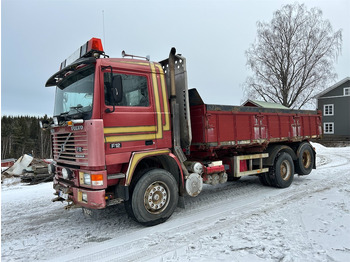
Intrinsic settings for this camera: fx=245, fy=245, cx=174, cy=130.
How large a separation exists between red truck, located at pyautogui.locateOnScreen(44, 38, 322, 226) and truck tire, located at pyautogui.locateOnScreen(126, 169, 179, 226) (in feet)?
0.06

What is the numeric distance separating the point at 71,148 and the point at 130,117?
1.17 metres

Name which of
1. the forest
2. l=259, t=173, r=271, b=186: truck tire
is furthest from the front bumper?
the forest

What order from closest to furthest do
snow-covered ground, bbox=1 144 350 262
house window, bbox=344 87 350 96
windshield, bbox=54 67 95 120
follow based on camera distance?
1. snow-covered ground, bbox=1 144 350 262
2. windshield, bbox=54 67 95 120
3. house window, bbox=344 87 350 96

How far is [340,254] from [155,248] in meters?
2.52

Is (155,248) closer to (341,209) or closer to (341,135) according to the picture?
(341,209)

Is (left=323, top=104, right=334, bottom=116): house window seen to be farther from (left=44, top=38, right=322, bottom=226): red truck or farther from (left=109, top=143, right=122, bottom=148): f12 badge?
(left=109, top=143, right=122, bottom=148): f12 badge

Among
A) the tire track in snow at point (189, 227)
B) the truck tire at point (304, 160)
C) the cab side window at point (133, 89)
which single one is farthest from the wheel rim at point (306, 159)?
the cab side window at point (133, 89)

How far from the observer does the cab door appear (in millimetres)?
4145

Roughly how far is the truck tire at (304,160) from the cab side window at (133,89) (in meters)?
5.78

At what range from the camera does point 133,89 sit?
4.53m

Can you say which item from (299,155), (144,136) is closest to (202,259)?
(144,136)

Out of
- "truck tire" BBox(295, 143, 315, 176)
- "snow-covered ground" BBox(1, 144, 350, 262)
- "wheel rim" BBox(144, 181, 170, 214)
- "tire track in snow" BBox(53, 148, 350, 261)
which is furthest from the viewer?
"truck tire" BBox(295, 143, 315, 176)

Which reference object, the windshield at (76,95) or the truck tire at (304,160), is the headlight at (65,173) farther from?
the truck tire at (304,160)

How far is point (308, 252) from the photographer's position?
331 centimetres
